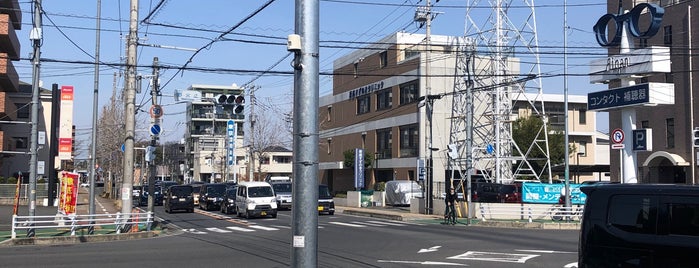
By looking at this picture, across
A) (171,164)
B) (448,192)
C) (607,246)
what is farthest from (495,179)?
(171,164)

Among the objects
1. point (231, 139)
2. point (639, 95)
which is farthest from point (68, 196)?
point (231, 139)

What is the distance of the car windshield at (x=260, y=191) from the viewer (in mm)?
35781

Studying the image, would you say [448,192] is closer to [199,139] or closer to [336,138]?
[336,138]

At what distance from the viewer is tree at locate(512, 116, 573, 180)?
202 feet

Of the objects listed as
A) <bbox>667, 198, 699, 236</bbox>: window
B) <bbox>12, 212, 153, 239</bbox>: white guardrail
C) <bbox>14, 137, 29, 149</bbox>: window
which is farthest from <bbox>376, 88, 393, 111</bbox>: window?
<bbox>667, 198, 699, 236</bbox>: window

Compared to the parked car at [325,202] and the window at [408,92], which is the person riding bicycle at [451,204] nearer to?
the parked car at [325,202]

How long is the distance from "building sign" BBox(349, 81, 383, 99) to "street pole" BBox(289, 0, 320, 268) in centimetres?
5621

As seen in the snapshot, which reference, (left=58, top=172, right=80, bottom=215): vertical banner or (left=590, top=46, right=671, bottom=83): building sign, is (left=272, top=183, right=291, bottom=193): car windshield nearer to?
(left=58, top=172, right=80, bottom=215): vertical banner

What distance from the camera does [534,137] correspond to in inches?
2413

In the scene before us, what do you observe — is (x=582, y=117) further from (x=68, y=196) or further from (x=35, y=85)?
(x=35, y=85)

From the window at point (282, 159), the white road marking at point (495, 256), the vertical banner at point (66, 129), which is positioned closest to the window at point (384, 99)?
the vertical banner at point (66, 129)

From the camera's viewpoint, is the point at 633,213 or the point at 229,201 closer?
the point at 633,213

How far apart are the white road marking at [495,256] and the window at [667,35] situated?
31500mm

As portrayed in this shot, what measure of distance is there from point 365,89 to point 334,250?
1913 inches
